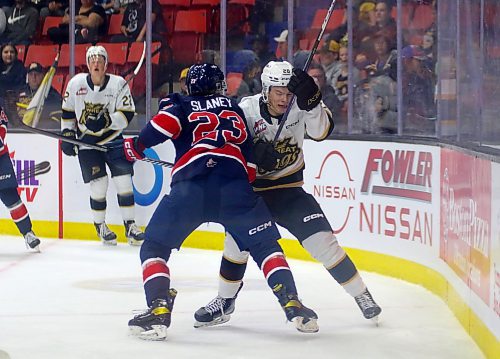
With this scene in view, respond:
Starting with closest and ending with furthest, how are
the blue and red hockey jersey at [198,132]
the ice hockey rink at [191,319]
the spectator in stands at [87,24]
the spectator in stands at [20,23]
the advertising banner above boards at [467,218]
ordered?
the advertising banner above boards at [467,218], the ice hockey rink at [191,319], the blue and red hockey jersey at [198,132], the spectator in stands at [87,24], the spectator in stands at [20,23]

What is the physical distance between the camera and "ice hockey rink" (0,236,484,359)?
13.0ft

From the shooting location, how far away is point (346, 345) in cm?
405

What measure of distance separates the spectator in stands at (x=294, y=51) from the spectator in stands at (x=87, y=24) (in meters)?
1.56

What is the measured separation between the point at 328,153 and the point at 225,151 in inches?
91.2

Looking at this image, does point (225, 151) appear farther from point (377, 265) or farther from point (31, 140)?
point (31, 140)

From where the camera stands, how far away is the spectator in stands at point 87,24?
7.98 m

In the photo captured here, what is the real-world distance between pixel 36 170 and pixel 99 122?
76cm

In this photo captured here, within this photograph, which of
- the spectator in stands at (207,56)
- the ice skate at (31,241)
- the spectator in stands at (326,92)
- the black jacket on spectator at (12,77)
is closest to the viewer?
the spectator in stands at (326,92)

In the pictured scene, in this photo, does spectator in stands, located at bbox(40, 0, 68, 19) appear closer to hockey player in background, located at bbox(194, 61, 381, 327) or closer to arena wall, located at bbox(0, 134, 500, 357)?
arena wall, located at bbox(0, 134, 500, 357)

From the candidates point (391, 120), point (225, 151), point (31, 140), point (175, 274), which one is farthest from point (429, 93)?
point (31, 140)

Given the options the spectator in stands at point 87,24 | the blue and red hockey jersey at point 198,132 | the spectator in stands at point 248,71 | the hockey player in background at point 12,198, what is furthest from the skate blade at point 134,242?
the blue and red hockey jersey at point 198,132

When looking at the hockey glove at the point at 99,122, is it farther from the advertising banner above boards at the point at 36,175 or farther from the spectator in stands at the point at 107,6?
the spectator in stands at the point at 107,6

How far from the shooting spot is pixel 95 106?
286 inches

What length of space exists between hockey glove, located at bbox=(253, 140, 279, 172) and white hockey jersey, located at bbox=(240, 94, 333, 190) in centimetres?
8
